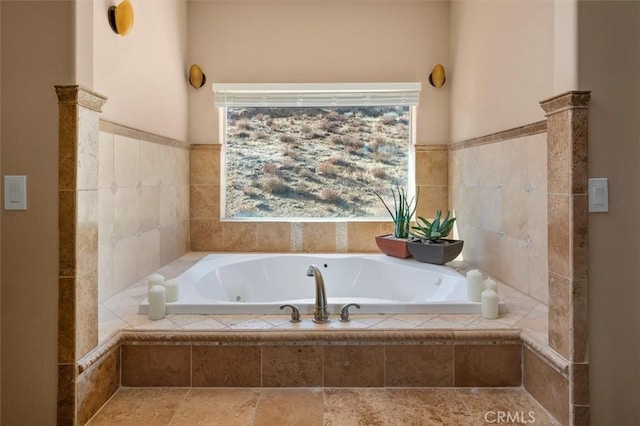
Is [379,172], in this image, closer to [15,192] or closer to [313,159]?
[313,159]

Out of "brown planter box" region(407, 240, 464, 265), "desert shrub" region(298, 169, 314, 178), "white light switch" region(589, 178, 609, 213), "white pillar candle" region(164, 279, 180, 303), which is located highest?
"desert shrub" region(298, 169, 314, 178)

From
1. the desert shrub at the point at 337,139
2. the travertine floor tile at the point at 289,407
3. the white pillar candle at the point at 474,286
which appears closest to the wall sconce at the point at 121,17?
the desert shrub at the point at 337,139

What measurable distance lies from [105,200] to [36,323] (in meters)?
0.85

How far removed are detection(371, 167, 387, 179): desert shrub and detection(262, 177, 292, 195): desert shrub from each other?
696 mm

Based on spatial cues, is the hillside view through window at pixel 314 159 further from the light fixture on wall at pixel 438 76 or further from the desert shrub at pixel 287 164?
the light fixture on wall at pixel 438 76

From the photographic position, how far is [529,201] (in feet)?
7.29

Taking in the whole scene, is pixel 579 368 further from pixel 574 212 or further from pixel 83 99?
pixel 83 99

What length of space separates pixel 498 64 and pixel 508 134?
1.49 feet

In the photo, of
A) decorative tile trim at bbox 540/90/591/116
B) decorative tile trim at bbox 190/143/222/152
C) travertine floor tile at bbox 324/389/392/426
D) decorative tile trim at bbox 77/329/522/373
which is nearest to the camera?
decorative tile trim at bbox 540/90/591/116

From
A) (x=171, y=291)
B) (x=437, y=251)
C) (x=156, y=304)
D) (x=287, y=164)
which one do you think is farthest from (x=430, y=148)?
(x=156, y=304)

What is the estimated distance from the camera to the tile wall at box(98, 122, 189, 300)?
215 cm

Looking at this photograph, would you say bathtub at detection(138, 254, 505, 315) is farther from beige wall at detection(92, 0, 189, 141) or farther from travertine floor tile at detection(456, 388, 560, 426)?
beige wall at detection(92, 0, 189, 141)

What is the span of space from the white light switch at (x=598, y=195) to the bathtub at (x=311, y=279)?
0.96 metres

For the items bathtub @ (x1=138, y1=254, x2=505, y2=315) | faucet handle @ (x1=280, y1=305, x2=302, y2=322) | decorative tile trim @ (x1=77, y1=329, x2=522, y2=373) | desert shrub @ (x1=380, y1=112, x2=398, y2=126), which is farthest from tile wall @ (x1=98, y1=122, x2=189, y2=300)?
desert shrub @ (x1=380, y1=112, x2=398, y2=126)
